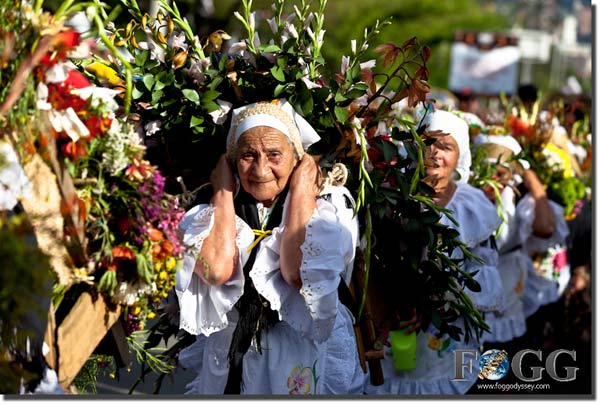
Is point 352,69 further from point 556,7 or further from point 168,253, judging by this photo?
point 556,7

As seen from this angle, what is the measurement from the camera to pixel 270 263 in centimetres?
424

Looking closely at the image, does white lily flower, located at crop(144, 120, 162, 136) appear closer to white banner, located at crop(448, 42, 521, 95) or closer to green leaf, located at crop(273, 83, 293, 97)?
green leaf, located at crop(273, 83, 293, 97)

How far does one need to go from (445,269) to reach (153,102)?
1547mm

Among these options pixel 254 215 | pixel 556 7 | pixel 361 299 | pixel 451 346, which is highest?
pixel 556 7

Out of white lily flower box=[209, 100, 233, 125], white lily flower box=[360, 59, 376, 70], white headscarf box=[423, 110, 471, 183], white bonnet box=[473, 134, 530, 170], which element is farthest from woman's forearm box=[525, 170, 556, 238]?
white lily flower box=[209, 100, 233, 125]

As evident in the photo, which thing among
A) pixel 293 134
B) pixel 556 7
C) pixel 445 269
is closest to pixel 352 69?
pixel 293 134

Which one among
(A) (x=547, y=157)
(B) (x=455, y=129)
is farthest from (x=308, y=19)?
(A) (x=547, y=157)

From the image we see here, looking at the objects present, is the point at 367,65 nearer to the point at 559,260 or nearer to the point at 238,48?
the point at 238,48

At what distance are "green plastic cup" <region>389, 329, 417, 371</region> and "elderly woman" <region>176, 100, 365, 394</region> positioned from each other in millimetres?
1008

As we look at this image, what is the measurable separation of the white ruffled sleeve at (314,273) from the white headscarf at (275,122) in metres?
0.26

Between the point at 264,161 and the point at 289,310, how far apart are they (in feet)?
1.90

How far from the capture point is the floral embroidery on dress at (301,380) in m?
4.39

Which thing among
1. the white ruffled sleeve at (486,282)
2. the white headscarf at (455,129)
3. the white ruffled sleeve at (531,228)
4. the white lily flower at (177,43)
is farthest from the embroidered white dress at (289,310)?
the white ruffled sleeve at (531,228)

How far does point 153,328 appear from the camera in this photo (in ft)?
16.3
